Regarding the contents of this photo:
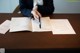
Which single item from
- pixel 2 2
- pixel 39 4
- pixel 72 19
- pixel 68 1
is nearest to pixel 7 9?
pixel 2 2

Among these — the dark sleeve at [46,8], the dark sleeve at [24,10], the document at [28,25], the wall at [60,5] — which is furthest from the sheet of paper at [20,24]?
the wall at [60,5]

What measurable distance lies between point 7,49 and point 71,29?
1.81 ft

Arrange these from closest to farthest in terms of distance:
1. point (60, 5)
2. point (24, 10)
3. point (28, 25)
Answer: point (28, 25)
point (24, 10)
point (60, 5)

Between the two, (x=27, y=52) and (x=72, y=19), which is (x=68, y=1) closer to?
(x=72, y=19)

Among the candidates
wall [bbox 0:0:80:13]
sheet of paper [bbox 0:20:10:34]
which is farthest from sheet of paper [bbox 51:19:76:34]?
wall [bbox 0:0:80:13]

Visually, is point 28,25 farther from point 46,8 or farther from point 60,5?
point 60,5

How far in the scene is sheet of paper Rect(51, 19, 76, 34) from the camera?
118cm

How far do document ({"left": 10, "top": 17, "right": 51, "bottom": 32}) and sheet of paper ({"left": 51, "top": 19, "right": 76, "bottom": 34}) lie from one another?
49mm

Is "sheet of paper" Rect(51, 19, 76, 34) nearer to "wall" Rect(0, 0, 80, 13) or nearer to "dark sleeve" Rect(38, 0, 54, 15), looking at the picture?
"dark sleeve" Rect(38, 0, 54, 15)

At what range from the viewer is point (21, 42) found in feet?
3.34

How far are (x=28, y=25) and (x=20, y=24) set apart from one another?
0.23ft

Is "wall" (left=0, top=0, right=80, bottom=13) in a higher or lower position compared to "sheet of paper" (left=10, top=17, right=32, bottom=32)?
lower

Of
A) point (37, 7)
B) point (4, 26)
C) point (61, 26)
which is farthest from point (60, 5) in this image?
point (4, 26)

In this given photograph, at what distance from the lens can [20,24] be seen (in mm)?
1250
